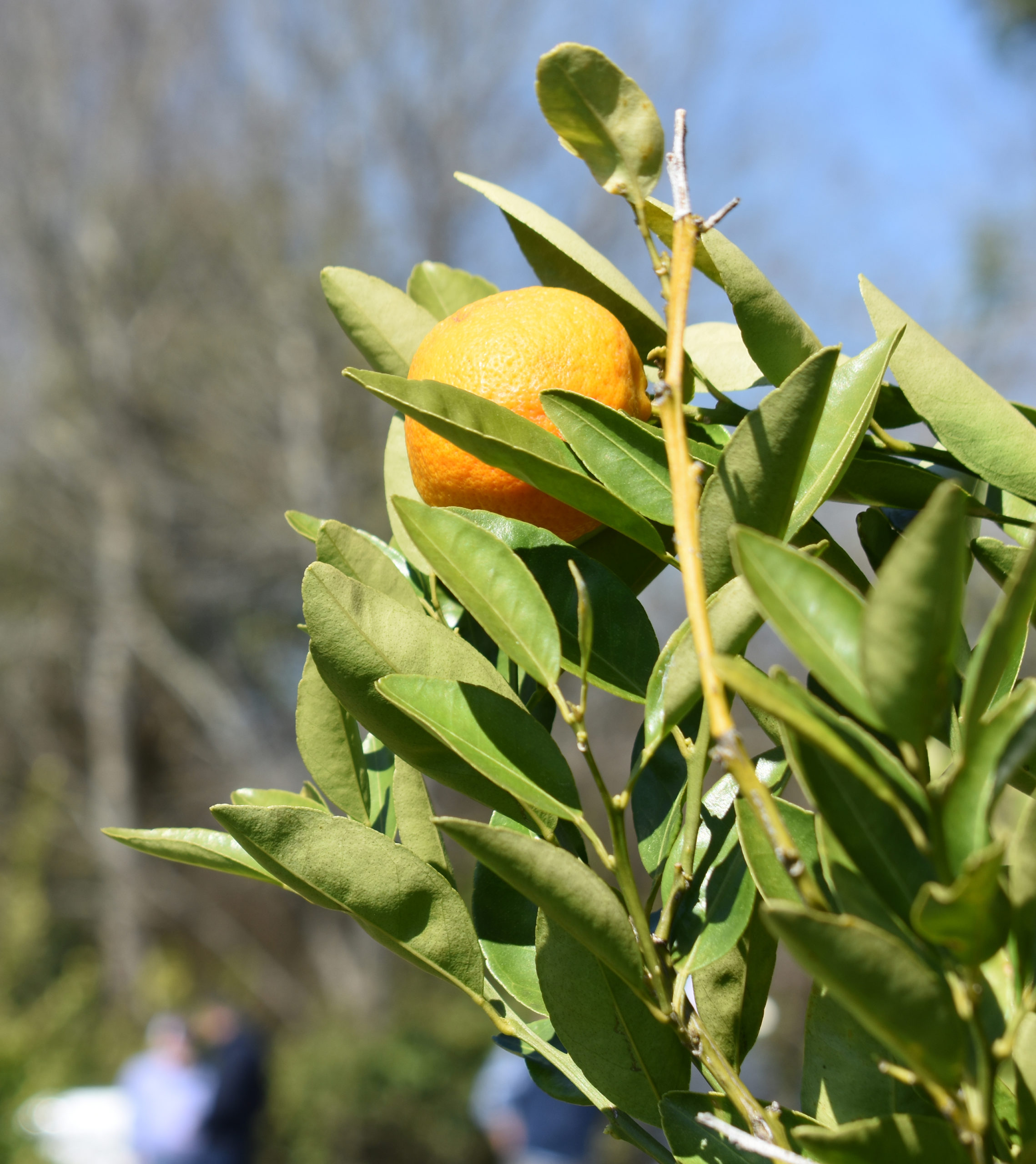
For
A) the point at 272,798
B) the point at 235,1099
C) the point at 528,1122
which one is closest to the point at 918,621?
the point at 272,798

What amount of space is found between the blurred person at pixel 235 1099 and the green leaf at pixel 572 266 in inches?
185

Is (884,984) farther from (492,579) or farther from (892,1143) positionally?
(492,579)

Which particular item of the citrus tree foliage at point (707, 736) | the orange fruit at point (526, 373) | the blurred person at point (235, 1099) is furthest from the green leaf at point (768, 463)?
the blurred person at point (235, 1099)

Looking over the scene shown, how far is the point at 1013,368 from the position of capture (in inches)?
213

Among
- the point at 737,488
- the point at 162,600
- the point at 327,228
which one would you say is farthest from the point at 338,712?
the point at 162,600

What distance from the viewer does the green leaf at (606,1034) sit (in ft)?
1.18

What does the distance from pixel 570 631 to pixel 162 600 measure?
7.63 meters

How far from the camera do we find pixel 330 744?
447 millimetres

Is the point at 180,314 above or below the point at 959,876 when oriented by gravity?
below

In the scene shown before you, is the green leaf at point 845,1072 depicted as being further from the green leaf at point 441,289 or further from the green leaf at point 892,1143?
the green leaf at point 441,289

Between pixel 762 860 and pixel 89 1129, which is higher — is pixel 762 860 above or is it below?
above

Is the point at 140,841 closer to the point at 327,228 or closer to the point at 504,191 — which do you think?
the point at 504,191

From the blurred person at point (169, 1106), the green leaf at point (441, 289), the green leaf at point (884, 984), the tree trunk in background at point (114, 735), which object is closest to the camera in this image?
the green leaf at point (884, 984)

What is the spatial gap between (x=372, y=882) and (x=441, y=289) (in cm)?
35
